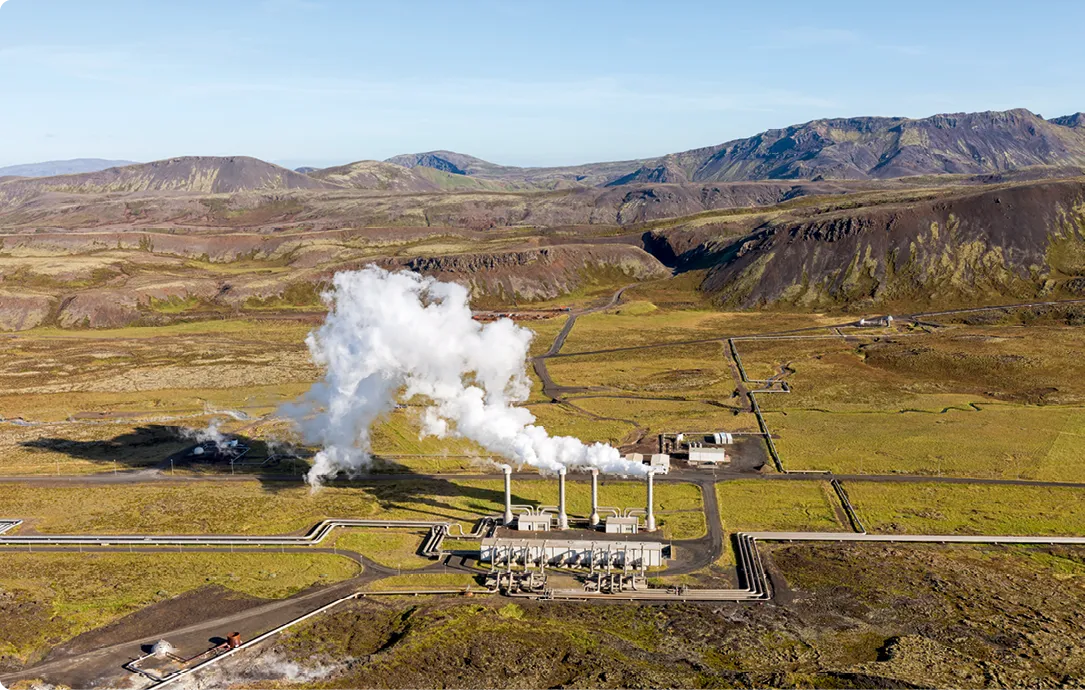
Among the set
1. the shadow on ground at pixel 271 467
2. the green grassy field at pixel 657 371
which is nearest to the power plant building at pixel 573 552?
the shadow on ground at pixel 271 467

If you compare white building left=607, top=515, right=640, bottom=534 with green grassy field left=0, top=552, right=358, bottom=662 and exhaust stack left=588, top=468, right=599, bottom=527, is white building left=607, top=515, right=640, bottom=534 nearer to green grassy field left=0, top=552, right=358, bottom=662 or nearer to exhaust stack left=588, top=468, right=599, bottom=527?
exhaust stack left=588, top=468, right=599, bottom=527

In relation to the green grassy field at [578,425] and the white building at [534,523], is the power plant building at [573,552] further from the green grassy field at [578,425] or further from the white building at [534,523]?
the green grassy field at [578,425]

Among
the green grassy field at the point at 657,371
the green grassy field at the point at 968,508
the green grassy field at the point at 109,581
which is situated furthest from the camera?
the green grassy field at the point at 657,371

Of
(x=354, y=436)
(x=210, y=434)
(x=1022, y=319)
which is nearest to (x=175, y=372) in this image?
(x=210, y=434)

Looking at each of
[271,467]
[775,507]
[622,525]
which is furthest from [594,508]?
[271,467]

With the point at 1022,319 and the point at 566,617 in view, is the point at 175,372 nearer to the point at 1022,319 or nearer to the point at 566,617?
the point at 566,617

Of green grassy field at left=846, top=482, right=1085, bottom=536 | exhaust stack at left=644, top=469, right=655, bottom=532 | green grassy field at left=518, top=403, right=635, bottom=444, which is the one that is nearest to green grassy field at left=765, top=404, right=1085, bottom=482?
green grassy field at left=846, top=482, right=1085, bottom=536

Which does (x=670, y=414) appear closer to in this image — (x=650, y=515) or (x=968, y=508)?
(x=650, y=515)
